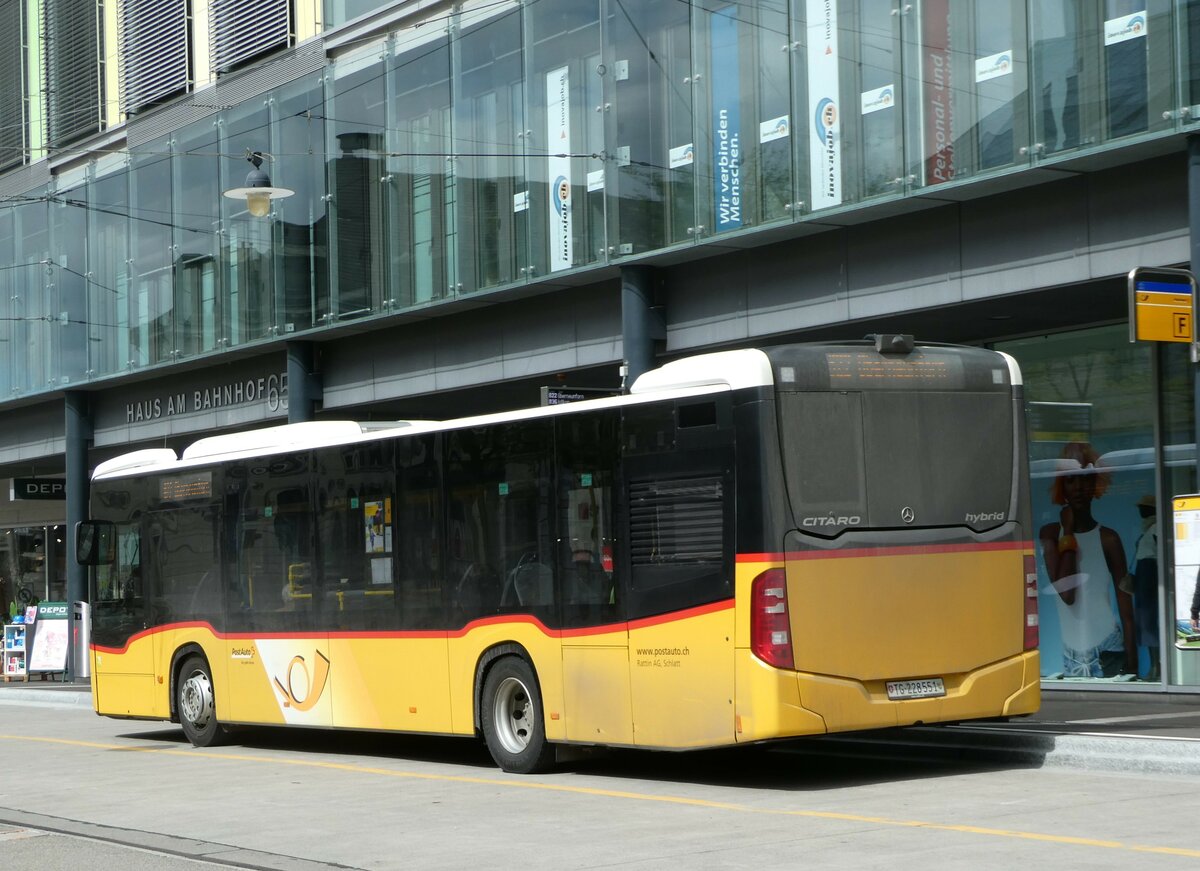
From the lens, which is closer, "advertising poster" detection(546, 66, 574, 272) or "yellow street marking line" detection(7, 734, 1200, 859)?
"yellow street marking line" detection(7, 734, 1200, 859)

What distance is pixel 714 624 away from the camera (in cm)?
1199

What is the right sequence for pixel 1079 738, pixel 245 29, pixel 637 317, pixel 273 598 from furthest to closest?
pixel 245 29, pixel 637 317, pixel 273 598, pixel 1079 738

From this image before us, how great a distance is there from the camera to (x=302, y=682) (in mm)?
16672

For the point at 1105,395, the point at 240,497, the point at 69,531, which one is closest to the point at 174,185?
the point at 69,531

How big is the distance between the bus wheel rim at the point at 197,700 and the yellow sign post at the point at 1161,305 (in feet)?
32.6

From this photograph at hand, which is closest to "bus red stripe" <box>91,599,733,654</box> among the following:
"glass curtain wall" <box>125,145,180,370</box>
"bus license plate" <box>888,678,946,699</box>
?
"bus license plate" <box>888,678,946,699</box>

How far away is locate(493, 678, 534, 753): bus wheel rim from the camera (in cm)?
1407

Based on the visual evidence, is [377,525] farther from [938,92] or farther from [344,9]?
[344,9]

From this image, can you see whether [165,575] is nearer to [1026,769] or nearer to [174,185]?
[1026,769]

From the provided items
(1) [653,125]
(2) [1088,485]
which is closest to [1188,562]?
(2) [1088,485]

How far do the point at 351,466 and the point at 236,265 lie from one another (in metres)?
14.4

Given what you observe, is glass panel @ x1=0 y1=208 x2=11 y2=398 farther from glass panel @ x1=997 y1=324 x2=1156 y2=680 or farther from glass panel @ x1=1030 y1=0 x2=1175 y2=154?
glass panel @ x1=1030 y1=0 x2=1175 y2=154

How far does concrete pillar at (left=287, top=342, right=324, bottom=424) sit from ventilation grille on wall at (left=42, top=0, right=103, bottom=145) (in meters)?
9.58

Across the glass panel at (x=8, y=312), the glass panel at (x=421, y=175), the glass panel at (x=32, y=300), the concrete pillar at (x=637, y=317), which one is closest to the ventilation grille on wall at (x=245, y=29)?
the glass panel at (x=421, y=175)
